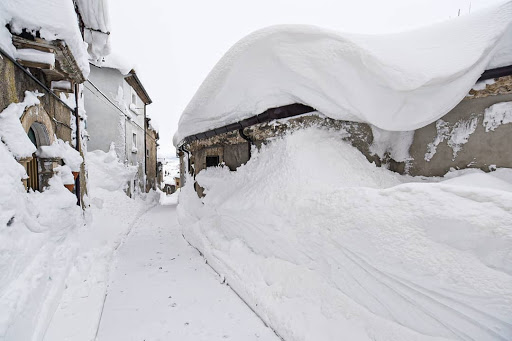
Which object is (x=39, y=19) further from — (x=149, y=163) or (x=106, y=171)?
(x=149, y=163)

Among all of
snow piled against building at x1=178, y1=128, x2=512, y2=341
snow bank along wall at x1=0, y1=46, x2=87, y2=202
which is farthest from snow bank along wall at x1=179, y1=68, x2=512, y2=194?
snow bank along wall at x1=0, y1=46, x2=87, y2=202

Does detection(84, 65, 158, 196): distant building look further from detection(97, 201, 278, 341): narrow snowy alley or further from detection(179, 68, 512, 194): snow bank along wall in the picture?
detection(179, 68, 512, 194): snow bank along wall

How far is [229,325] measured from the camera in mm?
2762

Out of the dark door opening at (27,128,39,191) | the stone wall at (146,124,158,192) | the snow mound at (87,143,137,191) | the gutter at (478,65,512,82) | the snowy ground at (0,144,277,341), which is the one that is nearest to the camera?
the snowy ground at (0,144,277,341)

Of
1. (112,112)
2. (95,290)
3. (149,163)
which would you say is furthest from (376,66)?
(149,163)

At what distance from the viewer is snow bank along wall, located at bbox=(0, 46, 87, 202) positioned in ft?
8.66

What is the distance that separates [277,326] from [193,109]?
4.56m

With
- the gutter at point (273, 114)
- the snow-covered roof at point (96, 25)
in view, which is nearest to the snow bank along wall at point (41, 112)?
the snow-covered roof at point (96, 25)

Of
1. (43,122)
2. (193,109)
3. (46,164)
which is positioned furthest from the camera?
(193,109)

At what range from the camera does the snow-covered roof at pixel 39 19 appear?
101 inches

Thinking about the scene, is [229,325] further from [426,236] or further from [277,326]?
[426,236]

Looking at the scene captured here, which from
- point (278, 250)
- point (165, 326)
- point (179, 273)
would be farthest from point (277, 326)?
point (179, 273)

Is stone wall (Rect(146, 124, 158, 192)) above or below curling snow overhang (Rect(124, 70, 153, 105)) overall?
below

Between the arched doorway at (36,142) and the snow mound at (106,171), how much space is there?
5517 millimetres
